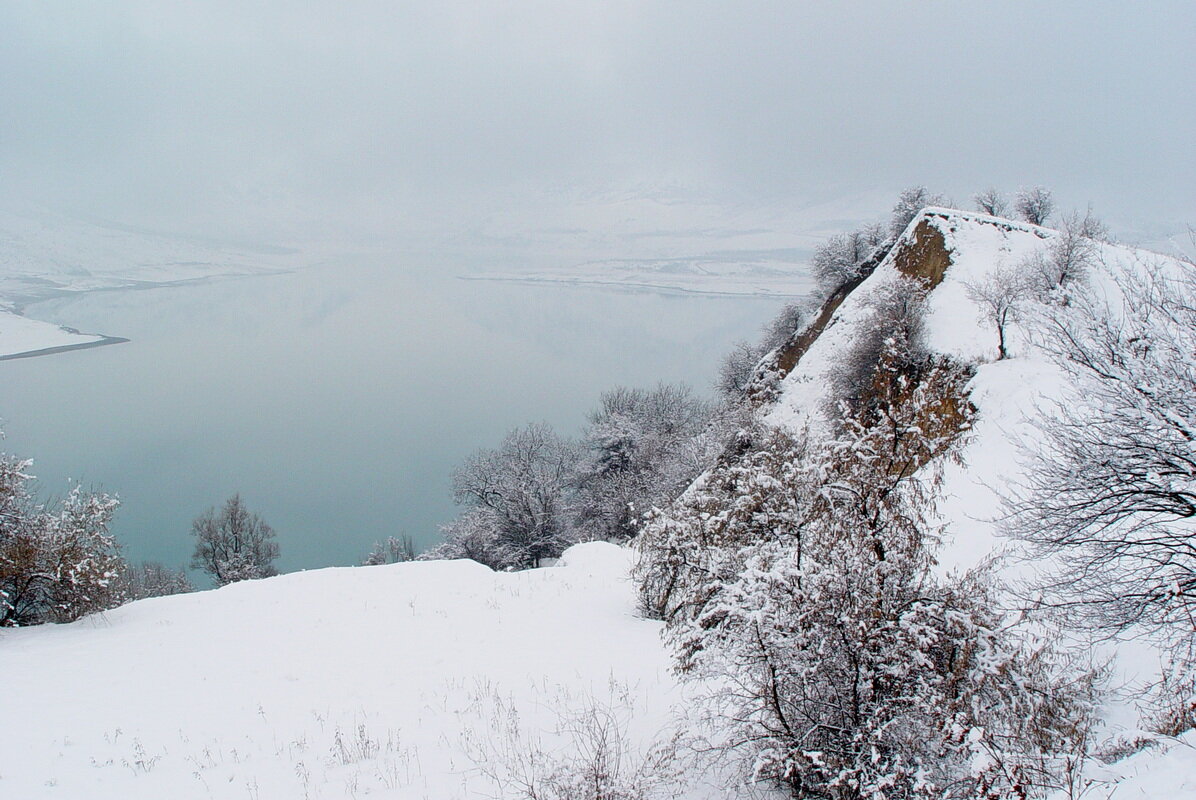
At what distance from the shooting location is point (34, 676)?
29.6 feet

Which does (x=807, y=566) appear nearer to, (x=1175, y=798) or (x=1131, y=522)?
(x=1175, y=798)

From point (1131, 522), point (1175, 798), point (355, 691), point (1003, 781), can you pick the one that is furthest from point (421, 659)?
point (1131, 522)

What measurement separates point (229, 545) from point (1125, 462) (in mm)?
45518

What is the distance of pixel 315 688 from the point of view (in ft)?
28.3

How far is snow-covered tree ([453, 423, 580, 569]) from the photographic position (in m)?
35.8

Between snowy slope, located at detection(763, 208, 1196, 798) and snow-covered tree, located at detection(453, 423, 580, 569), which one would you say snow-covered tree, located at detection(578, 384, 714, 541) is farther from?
snowy slope, located at detection(763, 208, 1196, 798)

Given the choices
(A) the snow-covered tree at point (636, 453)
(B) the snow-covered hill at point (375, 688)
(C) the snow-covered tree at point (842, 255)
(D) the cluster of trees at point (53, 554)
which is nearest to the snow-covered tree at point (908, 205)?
(C) the snow-covered tree at point (842, 255)

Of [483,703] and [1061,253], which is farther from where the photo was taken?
[1061,253]

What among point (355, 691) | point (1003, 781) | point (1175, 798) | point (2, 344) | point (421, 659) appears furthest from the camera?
point (2, 344)

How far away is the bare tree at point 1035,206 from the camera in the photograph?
49.4 metres

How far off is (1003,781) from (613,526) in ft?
108

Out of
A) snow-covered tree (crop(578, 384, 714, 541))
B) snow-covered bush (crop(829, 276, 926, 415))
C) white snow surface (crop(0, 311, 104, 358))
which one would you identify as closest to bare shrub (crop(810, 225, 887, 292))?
snow-covered tree (crop(578, 384, 714, 541))

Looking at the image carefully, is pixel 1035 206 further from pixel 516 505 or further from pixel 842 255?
pixel 516 505

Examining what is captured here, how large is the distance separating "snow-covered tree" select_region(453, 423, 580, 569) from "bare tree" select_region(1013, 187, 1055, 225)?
47.9m
